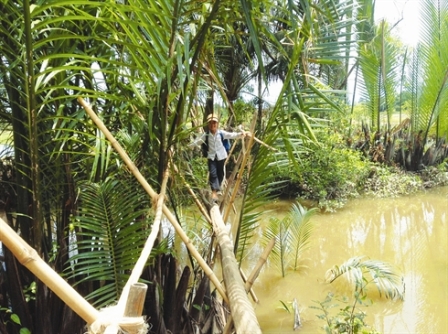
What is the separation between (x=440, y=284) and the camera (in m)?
3.45

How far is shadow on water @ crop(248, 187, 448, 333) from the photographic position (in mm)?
2916

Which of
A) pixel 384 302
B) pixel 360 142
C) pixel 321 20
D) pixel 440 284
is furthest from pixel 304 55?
pixel 360 142

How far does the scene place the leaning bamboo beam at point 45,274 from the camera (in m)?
0.47

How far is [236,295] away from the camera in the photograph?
84 centimetres

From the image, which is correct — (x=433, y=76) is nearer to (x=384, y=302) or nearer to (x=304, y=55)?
(x=384, y=302)

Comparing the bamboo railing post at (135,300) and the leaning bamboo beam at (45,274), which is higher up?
the leaning bamboo beam at (45,274)

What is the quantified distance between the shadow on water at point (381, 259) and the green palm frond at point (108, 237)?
5.90 feet

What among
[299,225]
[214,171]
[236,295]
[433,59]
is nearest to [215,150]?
[214,171]

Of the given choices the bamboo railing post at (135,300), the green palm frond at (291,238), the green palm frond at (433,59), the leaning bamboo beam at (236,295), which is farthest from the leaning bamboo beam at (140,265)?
the green palm frond at (433,59)

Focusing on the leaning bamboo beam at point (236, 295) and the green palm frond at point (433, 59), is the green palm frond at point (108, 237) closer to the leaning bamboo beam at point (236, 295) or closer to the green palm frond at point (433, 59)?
the leaning bamboo beam at point (236, 295)

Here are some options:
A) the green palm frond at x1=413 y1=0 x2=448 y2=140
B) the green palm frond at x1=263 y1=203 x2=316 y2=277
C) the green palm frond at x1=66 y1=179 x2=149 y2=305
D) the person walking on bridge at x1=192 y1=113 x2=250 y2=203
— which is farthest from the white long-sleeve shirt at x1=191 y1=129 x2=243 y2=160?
the green palm frond at x1=413 y1=0 x2=448 y2=140

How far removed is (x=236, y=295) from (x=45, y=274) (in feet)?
1.51

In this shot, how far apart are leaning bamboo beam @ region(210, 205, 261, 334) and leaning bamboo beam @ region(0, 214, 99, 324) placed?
0.94 feet

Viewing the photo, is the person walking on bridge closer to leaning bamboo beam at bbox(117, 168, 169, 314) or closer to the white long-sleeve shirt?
the white long-sleeve shirt
